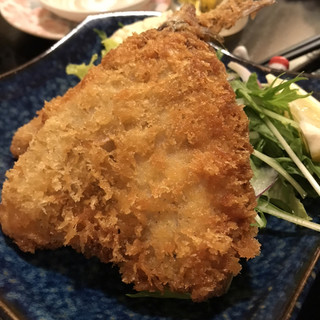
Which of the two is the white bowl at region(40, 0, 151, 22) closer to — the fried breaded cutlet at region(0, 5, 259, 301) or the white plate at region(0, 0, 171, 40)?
the white plate at region(0, 0, 171, 40)

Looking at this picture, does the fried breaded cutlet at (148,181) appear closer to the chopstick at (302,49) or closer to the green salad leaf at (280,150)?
the green salad leaf at (280,150)

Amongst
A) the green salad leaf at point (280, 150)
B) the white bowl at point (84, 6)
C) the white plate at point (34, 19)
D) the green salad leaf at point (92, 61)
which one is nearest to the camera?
the green salad leaf at point (280, 150)

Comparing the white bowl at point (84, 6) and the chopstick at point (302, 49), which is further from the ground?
the white bowl at point (84, 6)

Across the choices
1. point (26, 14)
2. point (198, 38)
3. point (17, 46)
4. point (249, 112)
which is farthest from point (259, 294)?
point (26, 14)

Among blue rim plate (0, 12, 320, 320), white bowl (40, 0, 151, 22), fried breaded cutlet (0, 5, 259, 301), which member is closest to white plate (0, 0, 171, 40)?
white bowl (40, 0, 151, 22)

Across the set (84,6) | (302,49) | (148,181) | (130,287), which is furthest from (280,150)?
(84,6)

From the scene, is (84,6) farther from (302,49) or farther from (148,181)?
(148,181)

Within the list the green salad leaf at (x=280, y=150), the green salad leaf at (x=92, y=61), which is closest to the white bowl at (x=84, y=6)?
the green salad leaf at (x=92, y=61)
